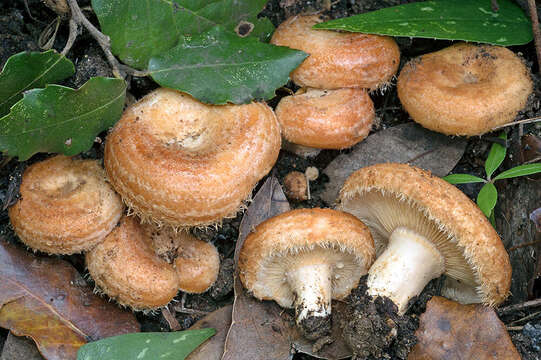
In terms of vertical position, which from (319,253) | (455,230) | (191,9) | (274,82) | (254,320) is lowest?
(254,320)

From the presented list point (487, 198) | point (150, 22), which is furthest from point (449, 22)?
point (150, 22)

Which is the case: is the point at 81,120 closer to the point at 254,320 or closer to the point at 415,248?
the point at 254,320

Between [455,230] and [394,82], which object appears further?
[394,82]

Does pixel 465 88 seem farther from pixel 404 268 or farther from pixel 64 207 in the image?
pixel 64 207

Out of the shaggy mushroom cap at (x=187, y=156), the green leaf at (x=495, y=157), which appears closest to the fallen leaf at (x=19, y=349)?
the shaggy mushroom cap at (x=187, y=156)

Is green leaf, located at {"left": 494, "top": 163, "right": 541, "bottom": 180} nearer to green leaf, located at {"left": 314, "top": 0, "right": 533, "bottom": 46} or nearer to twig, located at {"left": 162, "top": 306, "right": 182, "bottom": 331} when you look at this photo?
green leaf, located at {"left": 314, "top": 0, "right": 533, "bottom": 46}

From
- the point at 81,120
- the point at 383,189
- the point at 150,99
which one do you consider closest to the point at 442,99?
the point at 383,189
